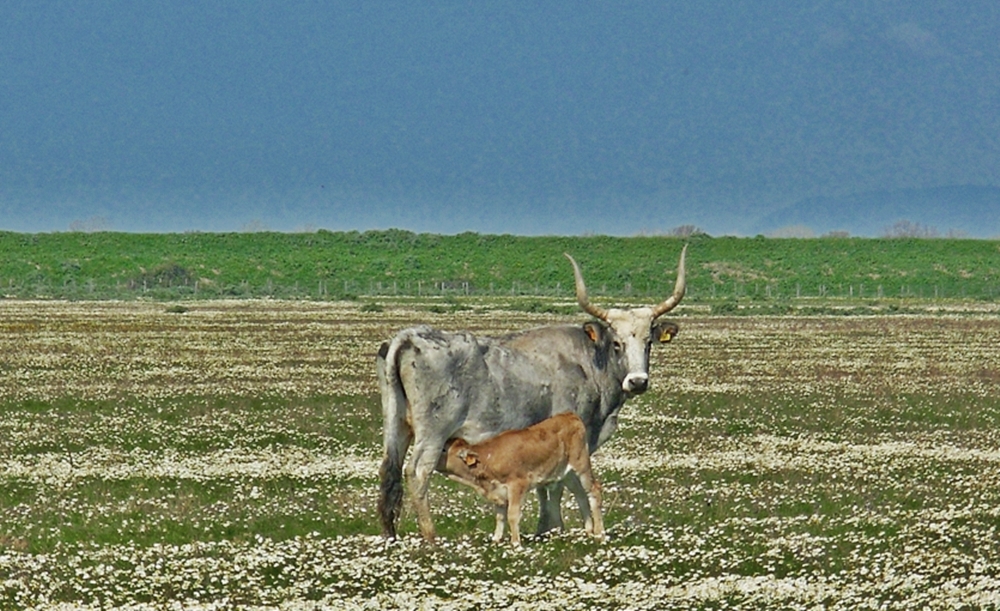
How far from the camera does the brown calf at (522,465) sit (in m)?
15.1

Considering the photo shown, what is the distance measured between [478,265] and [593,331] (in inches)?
4760

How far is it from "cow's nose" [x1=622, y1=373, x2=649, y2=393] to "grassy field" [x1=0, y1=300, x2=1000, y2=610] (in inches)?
61.7

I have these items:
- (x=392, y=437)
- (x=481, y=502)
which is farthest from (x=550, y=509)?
(x=481, y=502)

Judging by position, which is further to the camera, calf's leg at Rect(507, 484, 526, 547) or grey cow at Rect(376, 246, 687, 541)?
grey cow at Rect(376, 246, 687, 541)

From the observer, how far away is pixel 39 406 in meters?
29.8

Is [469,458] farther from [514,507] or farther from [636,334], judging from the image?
[636,334]

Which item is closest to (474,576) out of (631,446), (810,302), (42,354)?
(631,446)

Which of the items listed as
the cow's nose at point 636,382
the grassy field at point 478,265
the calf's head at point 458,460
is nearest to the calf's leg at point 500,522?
the calf's head at point 458,460

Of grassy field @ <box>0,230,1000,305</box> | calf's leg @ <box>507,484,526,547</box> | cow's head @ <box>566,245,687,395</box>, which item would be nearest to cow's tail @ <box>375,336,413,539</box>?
calf's leg @ <box>507,484,526,547</box>

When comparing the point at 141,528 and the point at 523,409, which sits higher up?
the point at 523,409

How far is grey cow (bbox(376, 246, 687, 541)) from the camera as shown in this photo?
15.6m

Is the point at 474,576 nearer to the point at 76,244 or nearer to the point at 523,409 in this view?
the point at 523,409

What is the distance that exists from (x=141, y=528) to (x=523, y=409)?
15.0ft

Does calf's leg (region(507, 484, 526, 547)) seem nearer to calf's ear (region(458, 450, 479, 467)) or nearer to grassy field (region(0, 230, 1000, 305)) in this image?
calf's ear (region(458, 450, 479, 467))
